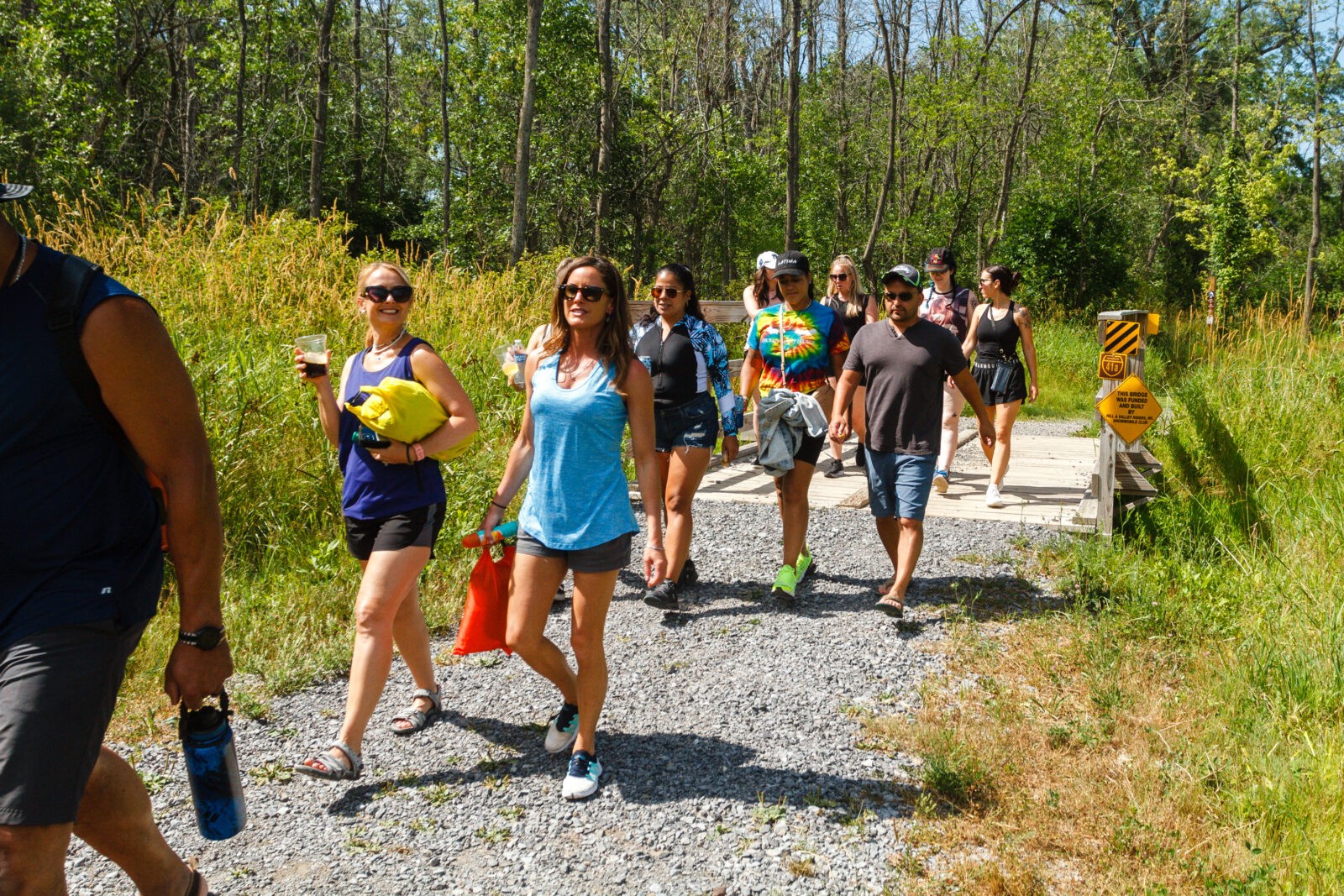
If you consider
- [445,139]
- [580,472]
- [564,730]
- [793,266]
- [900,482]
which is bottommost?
[564,730]

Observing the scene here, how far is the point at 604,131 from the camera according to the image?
86.6 feet

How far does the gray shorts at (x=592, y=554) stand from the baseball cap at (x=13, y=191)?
2079 millimetres

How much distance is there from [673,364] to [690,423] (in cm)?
35

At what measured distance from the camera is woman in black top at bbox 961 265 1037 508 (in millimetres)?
8570

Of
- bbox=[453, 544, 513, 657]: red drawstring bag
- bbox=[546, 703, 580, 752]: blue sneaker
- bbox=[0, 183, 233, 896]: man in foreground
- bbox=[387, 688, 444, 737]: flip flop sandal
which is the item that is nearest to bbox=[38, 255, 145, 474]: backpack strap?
bbox=[0, 183, 233, 896]: man in foreground

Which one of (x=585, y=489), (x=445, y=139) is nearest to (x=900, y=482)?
(x=585, y=489)

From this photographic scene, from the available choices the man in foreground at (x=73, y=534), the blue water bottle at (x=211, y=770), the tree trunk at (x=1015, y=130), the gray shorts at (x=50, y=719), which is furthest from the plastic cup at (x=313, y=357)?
the tree trunk at (x=1015, y=130)

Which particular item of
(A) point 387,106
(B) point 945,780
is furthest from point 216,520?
(A) point 387,106

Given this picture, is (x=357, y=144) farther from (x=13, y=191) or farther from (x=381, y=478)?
(x=13, y=191)

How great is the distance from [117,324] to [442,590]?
4.41m

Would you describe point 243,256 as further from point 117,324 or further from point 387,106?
point 387,106

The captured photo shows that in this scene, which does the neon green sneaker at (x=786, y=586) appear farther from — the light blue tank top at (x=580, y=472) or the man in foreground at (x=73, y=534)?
the man in foreground at (x=73, y=534)

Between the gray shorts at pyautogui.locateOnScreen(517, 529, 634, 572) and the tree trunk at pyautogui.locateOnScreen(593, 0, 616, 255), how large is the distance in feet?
72.2

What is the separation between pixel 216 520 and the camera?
88.6 inches
